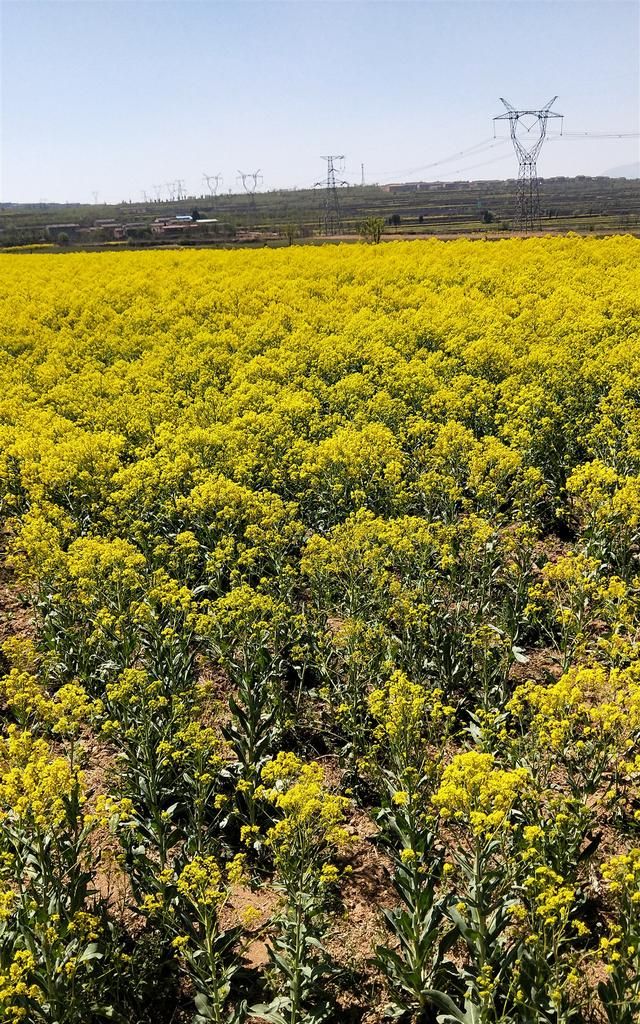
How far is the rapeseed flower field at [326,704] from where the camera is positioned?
4043 millimetres

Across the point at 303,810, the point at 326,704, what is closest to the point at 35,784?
the point at 303,810

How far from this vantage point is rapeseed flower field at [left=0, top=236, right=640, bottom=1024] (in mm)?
4043

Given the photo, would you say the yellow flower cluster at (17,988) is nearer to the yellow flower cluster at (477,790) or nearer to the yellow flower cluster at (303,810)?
the yellow flower cluster at (303,810)

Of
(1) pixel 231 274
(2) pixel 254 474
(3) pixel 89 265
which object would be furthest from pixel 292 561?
(3) pixel 89 265

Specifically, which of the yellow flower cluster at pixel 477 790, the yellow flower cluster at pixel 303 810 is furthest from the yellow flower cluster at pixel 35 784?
the yellow flower cluster at pixel 477 790

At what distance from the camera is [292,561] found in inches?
343

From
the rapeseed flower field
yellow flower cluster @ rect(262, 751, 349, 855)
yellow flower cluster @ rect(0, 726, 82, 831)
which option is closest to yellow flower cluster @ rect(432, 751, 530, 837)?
the rapeseed flower field

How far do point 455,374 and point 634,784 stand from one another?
9.59 metres

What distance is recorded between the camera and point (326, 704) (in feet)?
22.1

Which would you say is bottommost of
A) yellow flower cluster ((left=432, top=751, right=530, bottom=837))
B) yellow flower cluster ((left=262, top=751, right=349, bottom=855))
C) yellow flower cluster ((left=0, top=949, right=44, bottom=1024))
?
yellow flower cluster ((left=0, top=949, right=44, bottom=1024))

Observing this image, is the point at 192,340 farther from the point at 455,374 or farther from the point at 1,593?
the point at 1,593

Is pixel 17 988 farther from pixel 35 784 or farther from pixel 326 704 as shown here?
pixel 326 704

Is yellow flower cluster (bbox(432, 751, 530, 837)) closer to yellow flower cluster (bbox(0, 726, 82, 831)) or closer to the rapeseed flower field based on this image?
the rapeseed flower field

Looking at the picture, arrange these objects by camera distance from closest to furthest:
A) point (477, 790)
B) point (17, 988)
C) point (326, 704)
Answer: point (17, 988) < point (477, 790) < point (326, 704)
